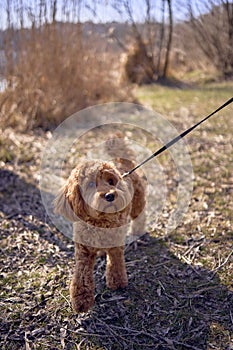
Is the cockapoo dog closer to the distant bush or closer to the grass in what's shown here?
the grass

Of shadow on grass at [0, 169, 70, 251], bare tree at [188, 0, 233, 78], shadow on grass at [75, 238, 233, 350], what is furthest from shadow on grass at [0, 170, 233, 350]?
bare tree at [188, 0, 233, 78]

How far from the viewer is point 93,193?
225 centimetres

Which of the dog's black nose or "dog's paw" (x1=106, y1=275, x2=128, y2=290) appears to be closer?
the dog's black nose

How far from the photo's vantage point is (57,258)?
3.24 metres

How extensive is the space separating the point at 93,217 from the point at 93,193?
0.18 m

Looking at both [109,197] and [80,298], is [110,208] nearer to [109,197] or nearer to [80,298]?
[109,197]

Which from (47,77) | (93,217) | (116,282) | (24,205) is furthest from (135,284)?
(47,77)

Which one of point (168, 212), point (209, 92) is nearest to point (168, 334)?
point (168, 212)

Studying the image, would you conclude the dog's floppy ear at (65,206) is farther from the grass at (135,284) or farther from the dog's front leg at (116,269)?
the grass at (135,284)

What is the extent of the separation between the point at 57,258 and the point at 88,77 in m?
5.84

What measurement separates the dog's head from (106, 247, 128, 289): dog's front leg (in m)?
0.39

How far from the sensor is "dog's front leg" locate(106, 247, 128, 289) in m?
2.66

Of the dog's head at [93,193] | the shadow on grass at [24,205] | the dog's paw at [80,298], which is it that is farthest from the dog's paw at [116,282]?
the shadow on grass at [24,205]

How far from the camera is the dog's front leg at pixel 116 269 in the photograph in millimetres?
2661
